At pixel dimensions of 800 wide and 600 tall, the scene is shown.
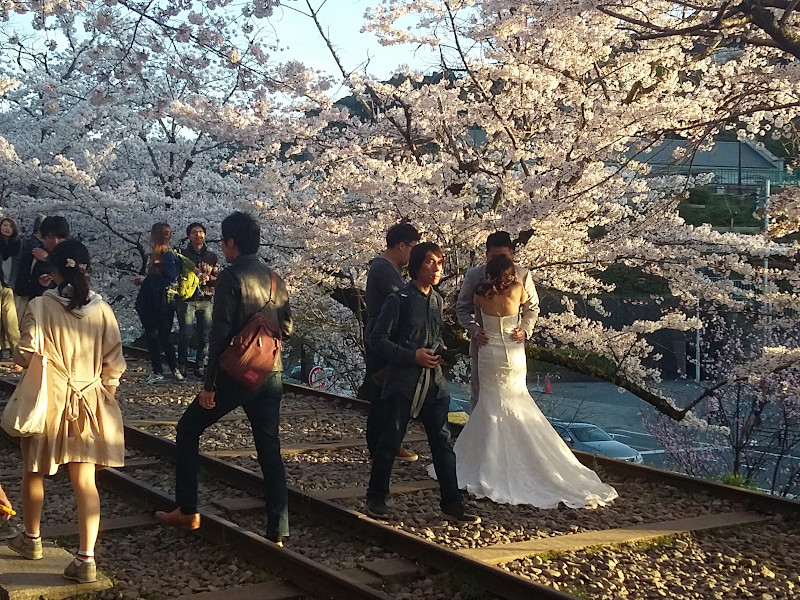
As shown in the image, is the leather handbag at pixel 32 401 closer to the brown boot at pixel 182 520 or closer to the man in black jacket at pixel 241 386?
the man in black jacket at pixel 241 386

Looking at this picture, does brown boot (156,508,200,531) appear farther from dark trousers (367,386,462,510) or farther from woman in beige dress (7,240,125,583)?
dark trousers (367,386,462,510)

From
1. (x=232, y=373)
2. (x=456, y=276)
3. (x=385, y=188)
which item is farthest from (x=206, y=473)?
(x=456, y=276)

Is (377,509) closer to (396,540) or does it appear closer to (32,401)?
(396,540)

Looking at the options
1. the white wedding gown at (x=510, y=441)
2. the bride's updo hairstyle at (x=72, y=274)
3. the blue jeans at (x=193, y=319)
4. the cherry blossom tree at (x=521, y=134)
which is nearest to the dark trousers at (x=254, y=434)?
the bride's updo hairstyle at (x=72, y=274)

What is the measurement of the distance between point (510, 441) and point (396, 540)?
5.38 ft

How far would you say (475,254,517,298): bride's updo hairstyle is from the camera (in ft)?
21.7

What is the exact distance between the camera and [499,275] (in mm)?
6617

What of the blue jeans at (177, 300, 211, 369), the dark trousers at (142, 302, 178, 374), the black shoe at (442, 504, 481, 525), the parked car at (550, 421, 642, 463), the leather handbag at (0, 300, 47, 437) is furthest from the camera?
the parked car at (550, 421, 642, 463)

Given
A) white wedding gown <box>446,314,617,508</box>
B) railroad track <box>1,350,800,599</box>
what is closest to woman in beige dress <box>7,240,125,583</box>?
railroad track <box>1,350,800,599</box>

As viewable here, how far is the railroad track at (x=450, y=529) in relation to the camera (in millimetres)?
4746

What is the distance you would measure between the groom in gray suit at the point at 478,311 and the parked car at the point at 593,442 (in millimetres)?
11984

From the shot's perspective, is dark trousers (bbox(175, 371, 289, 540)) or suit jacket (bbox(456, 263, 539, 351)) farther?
suit jacket (bbox(456, 263, 539, 351))

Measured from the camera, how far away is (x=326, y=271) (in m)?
13.5

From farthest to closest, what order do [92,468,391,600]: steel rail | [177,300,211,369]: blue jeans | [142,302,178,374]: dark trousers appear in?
1. [142,302,178,374]: dark trousers
2. [177,300,211,369]: blue jeans
3. [92,468,391,600]: steel rail
